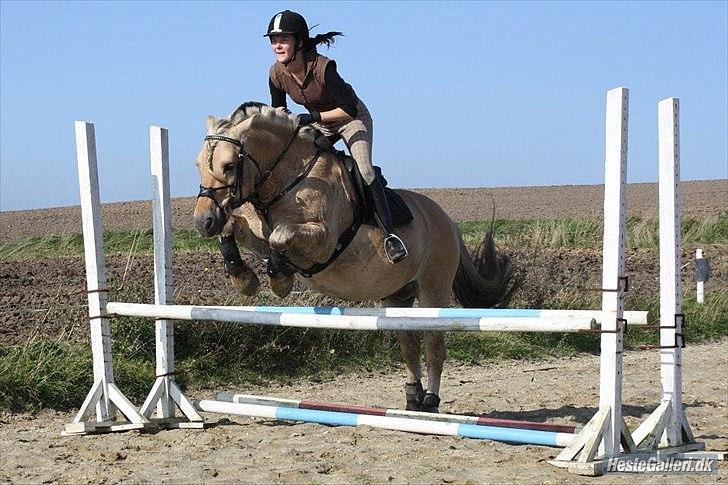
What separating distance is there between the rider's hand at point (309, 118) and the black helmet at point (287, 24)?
479 millimetres

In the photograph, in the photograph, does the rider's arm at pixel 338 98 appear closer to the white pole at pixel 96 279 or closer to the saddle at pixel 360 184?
the saddle at pixel 360 184

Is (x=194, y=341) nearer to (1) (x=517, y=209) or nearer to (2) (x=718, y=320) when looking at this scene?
(2) (x=718, y=320)

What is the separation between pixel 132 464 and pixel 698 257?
9.60m

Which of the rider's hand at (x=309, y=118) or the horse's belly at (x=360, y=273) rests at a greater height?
the rider's hand at (x=309, y=118)

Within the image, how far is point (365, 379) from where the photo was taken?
8.71 metres

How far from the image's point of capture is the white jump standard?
482cm

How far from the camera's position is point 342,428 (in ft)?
20.1

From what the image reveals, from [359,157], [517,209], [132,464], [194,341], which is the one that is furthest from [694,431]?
[517,209]

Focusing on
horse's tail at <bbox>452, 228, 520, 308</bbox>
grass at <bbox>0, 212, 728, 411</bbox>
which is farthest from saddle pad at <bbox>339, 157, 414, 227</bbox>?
grass at <bbox>0, 212, 728, 411</bbox>

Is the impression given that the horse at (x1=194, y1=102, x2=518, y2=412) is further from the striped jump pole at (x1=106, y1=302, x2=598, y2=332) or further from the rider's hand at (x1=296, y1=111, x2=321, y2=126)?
the striped jump pole at (x1=106, y1=302, x2=598, y2=332)

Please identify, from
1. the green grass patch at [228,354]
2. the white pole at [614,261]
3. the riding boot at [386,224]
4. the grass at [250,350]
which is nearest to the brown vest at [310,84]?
the riding boot at [386,224]

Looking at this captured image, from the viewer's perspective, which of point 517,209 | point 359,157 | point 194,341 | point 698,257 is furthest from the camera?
point 517,209

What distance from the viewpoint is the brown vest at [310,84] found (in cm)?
615

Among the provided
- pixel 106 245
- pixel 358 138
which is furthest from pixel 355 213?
pixel 106 245
